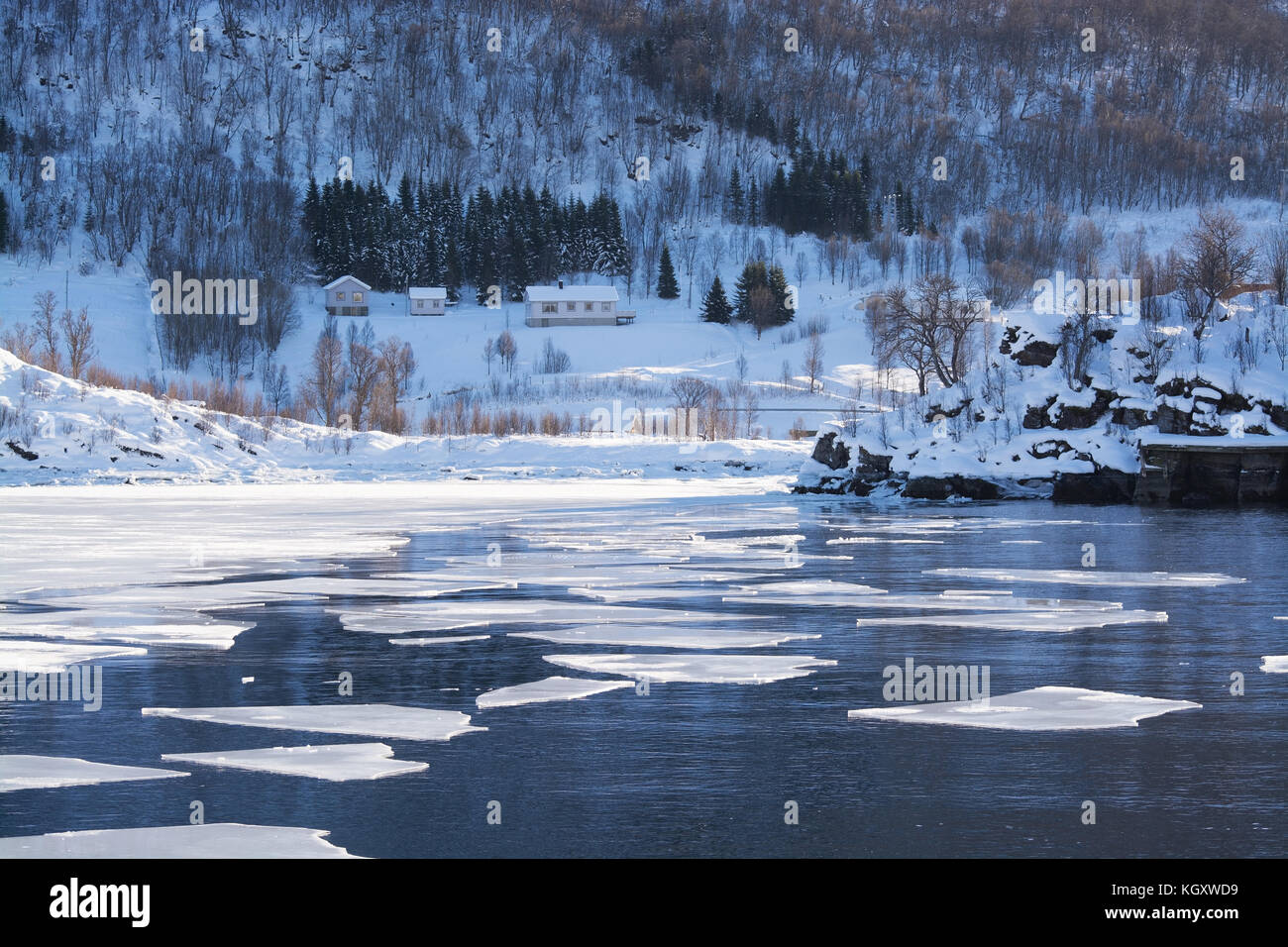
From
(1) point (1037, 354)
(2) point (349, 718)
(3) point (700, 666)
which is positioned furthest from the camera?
(1) point (1037, 354)

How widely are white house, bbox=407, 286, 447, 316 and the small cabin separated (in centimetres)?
427

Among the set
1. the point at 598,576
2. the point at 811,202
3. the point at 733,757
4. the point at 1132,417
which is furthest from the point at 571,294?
the point at 733,757

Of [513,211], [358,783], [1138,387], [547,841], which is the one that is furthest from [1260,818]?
[513,211]

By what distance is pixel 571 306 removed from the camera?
114 metres

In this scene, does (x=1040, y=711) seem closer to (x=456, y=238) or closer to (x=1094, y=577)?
(x=1094, y=577)

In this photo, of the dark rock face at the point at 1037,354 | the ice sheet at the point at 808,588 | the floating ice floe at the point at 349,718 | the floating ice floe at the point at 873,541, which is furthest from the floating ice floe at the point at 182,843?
the dark rock face at the point at 1037,354

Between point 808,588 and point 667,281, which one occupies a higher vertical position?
point 667,281

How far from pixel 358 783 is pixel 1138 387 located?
3559 cm

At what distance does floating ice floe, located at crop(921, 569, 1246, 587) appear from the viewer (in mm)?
16219

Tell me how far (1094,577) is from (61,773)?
44.2 ft

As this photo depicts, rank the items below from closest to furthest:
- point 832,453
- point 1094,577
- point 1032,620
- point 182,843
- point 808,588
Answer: point 182,843 → point 1032,620 → point 808,588 → point 1094,577 → point 832,453

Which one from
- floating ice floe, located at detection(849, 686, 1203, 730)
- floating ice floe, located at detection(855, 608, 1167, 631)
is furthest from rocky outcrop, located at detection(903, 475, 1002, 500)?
floating ice floe, located at detection(849, 686, 1203, 730)

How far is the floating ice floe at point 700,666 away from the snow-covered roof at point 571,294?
104082 millimetres
